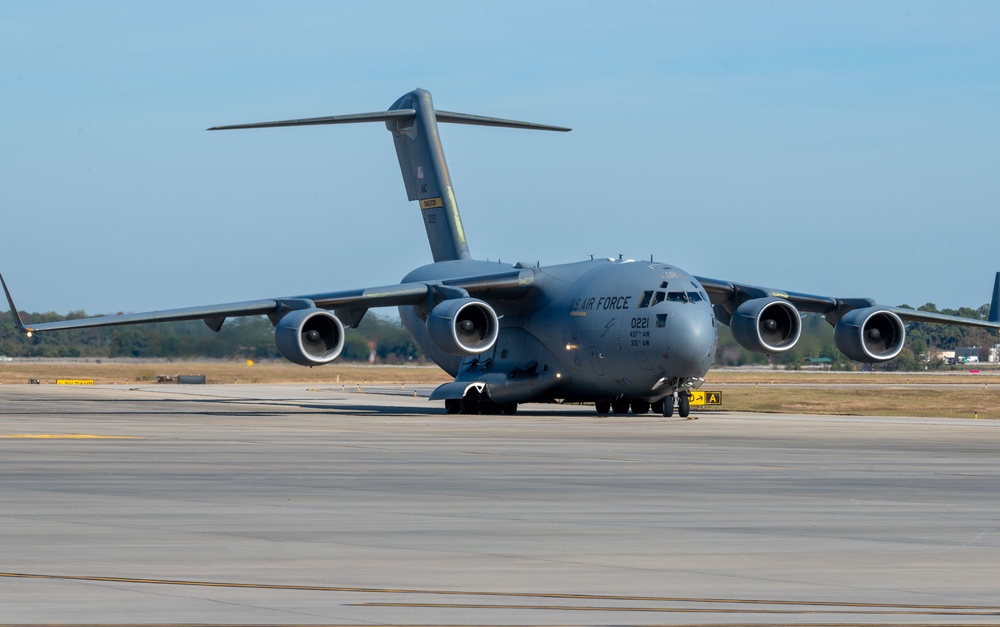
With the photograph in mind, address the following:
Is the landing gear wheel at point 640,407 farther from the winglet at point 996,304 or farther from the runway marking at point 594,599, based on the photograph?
the runway marking at point 594,599

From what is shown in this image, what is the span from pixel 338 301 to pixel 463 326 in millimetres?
3093

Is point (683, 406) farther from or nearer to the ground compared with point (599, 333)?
nearer to the ground

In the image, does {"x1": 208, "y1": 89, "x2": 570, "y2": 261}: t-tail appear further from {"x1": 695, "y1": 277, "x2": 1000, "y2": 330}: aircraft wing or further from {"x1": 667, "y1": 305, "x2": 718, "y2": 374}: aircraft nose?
{"x1": 667, "y1": 305, "x2": 718, "y2": 374}: aircraft nose

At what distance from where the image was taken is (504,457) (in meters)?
19.7

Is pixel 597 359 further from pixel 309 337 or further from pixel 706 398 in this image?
pixel 706 398

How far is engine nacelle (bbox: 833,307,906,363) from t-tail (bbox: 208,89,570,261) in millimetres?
10718

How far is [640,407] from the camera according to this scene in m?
36.8

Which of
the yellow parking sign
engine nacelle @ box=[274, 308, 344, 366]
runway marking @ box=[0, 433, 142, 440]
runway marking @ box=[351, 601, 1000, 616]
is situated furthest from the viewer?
the yellow parking sign

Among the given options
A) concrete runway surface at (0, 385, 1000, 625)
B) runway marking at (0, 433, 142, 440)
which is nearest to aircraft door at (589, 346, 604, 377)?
concrete runway surface at (0, 385, 1000, 625)

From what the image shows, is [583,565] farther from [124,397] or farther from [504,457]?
[124,397]

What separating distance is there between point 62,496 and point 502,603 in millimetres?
6959

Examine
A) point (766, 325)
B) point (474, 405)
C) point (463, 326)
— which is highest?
point (463, 326)

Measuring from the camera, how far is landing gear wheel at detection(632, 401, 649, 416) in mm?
36688

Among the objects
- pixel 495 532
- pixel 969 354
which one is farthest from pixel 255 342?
pixel 969 354
